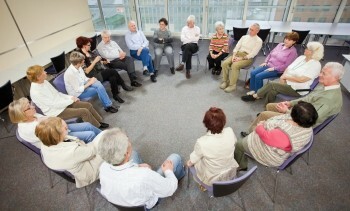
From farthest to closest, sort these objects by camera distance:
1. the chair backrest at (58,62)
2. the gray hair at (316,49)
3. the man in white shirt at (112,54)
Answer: the man in white shirt at (112,54) < the chair backrest at (58,62) < the gray hair at (316,49)

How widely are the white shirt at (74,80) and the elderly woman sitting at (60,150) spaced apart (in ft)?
4.29

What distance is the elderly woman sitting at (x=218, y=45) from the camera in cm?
390

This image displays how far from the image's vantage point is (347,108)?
10.8 feet

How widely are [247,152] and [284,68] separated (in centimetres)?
188

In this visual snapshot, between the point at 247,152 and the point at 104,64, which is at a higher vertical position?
the point at 104,64

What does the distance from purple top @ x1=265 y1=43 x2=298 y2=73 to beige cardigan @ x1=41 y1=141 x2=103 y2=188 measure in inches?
119

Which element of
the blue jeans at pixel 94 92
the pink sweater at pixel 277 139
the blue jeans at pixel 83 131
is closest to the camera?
the pink sweater at pixel 277 139

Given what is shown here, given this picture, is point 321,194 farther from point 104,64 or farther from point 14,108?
point 104,64

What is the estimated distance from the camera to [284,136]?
1677mm

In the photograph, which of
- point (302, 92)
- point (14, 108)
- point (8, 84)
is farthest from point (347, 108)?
point (8, 84)

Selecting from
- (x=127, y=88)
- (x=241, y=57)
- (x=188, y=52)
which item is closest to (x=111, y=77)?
(x=127, y=88)

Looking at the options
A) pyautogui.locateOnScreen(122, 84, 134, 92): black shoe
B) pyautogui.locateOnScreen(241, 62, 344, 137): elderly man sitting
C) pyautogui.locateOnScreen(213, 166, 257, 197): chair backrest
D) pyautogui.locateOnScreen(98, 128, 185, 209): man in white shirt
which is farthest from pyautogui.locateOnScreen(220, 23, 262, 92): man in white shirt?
pyautogui.locateOnScreen(98, 128, 185, 209): man in white shirt

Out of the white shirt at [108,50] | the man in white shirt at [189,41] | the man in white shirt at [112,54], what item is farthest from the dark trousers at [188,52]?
the white shirt at [108,50]

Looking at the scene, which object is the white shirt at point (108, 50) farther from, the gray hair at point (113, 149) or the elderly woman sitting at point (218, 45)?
the gray hair at point (113, 149)
